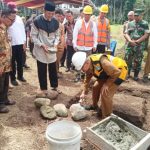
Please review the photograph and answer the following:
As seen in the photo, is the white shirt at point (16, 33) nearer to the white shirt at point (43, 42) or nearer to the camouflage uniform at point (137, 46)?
the white shirt at point (43, 42)

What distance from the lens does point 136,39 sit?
683cm

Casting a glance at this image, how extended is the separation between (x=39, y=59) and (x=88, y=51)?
1706mm

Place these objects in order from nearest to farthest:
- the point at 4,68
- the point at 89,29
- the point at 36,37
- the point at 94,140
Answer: the point at 94,140 → the point at 4,68 → the point at 36,37 → the point at 89,29

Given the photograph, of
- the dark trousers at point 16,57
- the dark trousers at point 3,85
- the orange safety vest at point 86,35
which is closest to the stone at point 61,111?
the dark trousers at point 3,85

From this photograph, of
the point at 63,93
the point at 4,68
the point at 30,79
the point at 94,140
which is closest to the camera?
the point at 94,140

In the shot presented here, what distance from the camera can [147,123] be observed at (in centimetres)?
451

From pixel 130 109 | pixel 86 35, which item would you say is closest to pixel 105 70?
pixel 130 109

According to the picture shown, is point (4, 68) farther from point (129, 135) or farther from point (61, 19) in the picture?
point (61, 19)

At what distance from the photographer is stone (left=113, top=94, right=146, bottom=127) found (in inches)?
176

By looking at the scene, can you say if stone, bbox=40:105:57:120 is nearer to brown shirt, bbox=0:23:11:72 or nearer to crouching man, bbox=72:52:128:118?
crouching man, bbox=72:52:128:118

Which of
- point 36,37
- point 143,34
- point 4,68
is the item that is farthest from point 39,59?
point 143,34

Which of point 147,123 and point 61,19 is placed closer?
point 147,123

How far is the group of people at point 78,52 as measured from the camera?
4.04 m

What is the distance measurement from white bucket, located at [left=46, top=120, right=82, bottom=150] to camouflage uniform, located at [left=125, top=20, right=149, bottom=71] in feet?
14.7
